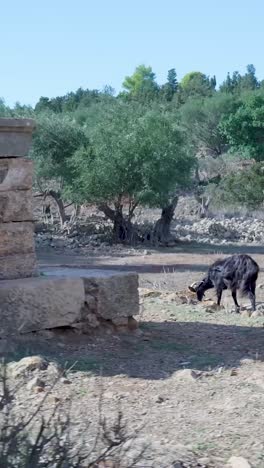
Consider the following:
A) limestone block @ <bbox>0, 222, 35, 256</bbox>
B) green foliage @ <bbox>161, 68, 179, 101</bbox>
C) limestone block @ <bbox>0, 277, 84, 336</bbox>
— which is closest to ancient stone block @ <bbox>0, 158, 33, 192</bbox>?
limestone block @ <bbox>0, 222, 35, 256</bbox>

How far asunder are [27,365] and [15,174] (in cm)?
204

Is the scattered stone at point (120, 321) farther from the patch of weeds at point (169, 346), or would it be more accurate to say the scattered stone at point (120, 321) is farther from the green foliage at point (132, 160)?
the green foliage at point (132, 160)

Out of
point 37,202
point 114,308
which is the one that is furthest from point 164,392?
point 37,202

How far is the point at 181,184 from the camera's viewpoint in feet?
100

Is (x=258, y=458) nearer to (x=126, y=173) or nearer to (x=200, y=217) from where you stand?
(x=126, y=173)

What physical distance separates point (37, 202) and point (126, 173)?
936 cm

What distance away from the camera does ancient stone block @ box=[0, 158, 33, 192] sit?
25.7 feet

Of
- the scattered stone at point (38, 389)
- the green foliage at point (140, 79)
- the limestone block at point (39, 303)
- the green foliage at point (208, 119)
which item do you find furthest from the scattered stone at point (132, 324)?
the green foliage at point (140, 79)

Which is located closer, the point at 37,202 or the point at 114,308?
the point at 114,308

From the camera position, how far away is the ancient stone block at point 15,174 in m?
7.84

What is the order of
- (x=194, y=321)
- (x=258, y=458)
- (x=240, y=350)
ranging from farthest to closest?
(x=194, y=321) → (x=240, y=350) → (x=258, y=458)

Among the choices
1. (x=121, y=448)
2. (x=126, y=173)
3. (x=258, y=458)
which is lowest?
(x=258, y=458)

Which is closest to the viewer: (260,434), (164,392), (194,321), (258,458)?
(258,458)

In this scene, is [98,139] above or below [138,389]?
above
